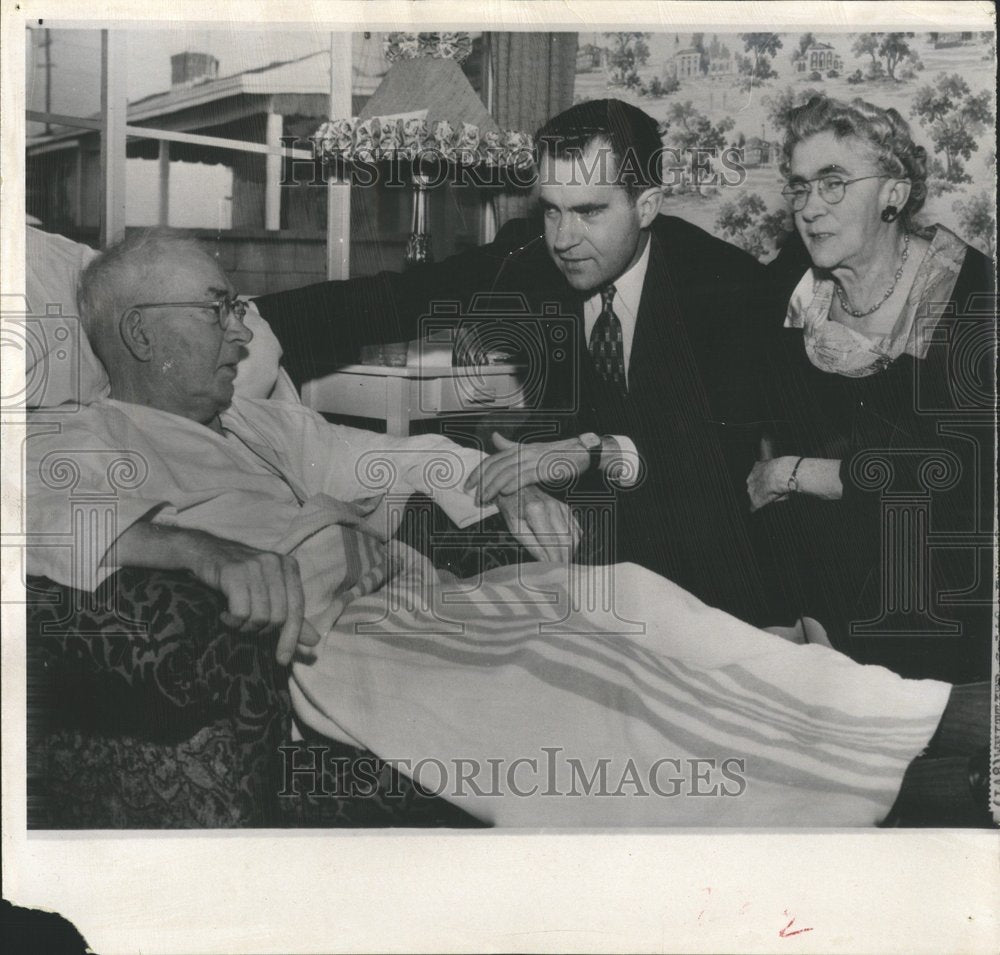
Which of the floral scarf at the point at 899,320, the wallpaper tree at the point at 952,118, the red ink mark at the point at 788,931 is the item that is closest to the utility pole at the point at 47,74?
the floral scarf at the point at 899,320

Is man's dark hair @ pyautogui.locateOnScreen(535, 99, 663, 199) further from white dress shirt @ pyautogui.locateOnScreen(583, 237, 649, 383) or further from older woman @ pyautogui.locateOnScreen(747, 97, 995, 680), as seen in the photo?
older woman @ pyautogui.locateOnScreen(747, 97, 995, 680)

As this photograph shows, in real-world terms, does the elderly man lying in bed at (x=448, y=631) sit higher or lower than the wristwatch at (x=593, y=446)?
lower

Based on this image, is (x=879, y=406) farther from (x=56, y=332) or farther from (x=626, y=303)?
(x=56, y=332)

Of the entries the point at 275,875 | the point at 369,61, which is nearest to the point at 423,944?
the point at 275,875

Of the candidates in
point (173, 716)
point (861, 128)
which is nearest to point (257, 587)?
point (173, 716)

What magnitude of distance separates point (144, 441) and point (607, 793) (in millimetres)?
1610

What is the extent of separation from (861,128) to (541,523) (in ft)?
4.68

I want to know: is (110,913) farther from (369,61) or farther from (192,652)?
(369,61)

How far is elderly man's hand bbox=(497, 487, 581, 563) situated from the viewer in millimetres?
3154

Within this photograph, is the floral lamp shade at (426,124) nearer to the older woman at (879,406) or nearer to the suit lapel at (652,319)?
the suit lapel at (652,319)

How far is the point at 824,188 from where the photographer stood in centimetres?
316

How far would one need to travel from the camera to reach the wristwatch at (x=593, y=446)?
3.16m

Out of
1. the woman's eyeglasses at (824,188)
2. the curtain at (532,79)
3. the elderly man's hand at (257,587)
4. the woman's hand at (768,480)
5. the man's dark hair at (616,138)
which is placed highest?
the curtain at (532,79)

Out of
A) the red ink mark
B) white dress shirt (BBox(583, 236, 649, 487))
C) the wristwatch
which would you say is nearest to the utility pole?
white dress shirt (BBox(583, 236, 649, 487))
